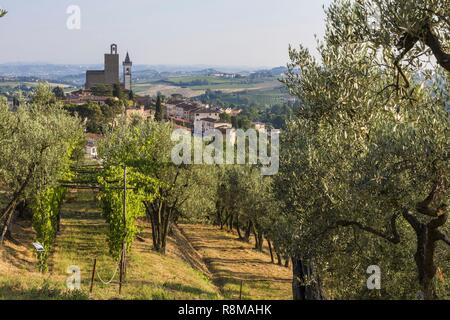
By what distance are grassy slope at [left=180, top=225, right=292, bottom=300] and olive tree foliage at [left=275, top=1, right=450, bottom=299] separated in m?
12.6

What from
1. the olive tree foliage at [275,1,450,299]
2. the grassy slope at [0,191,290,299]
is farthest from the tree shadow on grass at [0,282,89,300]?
the olive tree foliage at [275,1,450,299]

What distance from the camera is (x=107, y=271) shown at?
969 inches

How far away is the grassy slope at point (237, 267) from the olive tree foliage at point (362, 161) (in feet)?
41.3

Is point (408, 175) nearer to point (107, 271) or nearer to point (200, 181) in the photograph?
point (107, 271)

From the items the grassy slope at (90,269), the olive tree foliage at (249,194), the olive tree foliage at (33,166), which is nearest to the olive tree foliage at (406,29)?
the grassy slope at (90,269)

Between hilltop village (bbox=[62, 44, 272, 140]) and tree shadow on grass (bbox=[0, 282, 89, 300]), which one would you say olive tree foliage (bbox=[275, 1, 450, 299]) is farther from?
hilltop village (bbox=[62, 44, 272, 140])

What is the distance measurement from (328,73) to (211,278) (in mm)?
22529

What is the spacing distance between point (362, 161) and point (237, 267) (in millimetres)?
27729

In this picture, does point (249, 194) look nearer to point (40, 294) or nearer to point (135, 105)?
point (40, 294)

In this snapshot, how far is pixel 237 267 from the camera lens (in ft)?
122

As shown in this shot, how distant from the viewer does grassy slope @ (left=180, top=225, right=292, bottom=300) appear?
30531 mm

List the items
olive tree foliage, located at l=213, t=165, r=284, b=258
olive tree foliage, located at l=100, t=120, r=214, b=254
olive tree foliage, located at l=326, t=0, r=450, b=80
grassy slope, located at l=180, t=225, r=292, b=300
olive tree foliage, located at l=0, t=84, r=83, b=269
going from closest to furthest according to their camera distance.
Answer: olive tree foliage, located at l=326, t=0, r=450, b=80
olive tree foliage, located at l=0, t=84, r=83, b=269
olive tree foliage, located at l=100, t=120, r=214, b=254
grassy slope, located at l=180, t=225, r=292, b=300
olive tree foliage, located at l=213, t=165, r=284, b=258

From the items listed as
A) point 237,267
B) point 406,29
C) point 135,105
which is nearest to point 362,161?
point 406,29

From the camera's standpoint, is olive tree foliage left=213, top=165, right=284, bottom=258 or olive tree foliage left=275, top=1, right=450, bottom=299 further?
olive tree foliage left=213, top=165, right=284, bottom=258
